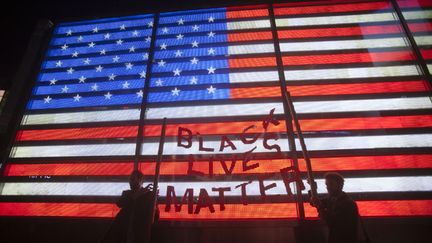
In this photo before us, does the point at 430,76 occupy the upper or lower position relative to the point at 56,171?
upper

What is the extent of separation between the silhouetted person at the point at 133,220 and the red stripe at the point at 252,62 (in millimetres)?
3919

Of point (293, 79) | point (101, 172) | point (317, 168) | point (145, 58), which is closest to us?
point (317, 168)

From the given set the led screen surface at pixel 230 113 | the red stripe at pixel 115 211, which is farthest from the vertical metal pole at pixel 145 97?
the red stripe at pixel 115 211

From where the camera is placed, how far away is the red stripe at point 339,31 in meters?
6.82

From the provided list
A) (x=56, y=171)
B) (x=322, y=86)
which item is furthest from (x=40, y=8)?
(x=322, y=86)

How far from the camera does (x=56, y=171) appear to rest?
6250mm

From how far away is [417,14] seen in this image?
6.95 m

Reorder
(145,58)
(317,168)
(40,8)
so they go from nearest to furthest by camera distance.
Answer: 1. (317,168)
2. (145,58)
3. (40,8)

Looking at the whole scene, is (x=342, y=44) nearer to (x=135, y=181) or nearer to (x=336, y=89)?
(x=336, y=89)

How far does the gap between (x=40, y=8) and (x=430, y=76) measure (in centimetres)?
1032

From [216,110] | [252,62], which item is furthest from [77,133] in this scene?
[252,62]

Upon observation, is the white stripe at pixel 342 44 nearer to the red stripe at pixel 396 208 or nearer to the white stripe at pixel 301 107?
the white stripe at pixel 301 107

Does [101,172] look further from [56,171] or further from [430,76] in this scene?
[430,76]

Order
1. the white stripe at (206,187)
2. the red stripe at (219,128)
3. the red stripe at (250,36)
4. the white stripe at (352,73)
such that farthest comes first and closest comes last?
1. the red stripe at (250,36)
2. the white stripe at (352,73)
3. the red stripe at (219,128)
4. the white stripe at (206,187)
